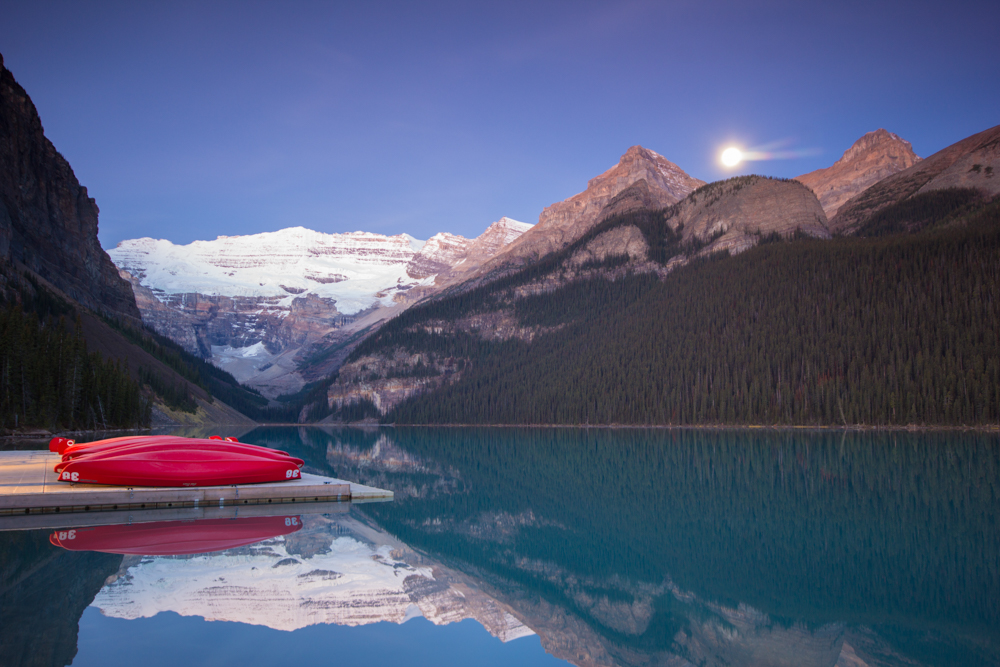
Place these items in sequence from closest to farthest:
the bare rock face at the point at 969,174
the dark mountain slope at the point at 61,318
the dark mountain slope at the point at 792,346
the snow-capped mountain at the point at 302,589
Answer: the snow-capped mountain at the point at 302,589 < the dark mountain slope at the point at 61,318 < the dark mountain slope at the point at 792,346 < the bare rock face at the point at 969,174

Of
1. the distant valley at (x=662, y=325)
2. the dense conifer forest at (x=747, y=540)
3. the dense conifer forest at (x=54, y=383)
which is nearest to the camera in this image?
the dense conifer forest at (x=747, y=540)

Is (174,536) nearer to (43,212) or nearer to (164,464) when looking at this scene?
(164,464)

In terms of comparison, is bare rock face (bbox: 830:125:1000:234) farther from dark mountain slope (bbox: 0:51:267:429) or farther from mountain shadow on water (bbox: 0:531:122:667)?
mountain shadow on water (bbox: 0:531:122:667)

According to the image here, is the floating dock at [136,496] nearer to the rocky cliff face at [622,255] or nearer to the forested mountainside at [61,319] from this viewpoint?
the forested mountainside at [61,319]

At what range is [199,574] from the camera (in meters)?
14.1

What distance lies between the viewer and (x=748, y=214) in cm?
16275

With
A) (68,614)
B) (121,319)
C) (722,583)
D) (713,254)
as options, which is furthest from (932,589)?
(121,319)

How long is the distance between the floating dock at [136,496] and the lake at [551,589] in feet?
6.44

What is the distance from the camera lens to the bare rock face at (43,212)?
122 metres

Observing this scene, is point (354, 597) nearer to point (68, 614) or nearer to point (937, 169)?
point (68, 614)

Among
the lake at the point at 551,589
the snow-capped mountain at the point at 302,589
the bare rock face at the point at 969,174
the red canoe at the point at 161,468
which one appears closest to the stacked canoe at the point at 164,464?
the red canoe at the point at 161,468

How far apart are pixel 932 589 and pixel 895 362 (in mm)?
93577

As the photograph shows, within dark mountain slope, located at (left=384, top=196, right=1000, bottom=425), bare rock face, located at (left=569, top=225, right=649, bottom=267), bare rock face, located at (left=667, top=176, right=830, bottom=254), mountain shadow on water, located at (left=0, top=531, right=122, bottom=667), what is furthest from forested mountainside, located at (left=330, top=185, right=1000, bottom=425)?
mountain shadow on water, located at (left=0, top=531, right=122, bottom=667)

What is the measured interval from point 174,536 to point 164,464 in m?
6.66
